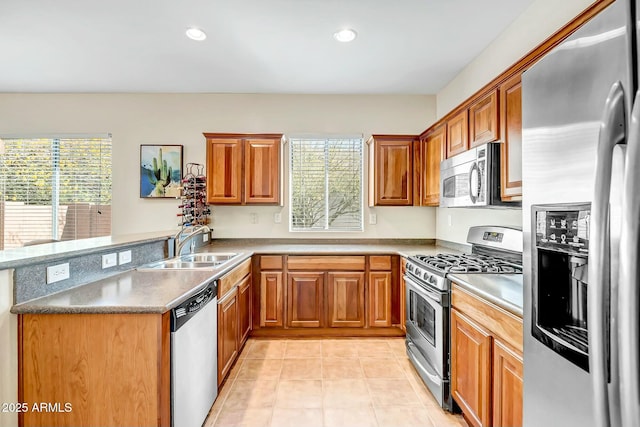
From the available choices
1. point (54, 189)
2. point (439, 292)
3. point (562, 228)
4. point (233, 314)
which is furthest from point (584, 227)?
point (54, 189)

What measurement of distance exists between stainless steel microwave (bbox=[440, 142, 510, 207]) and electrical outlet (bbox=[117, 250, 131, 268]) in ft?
7.79

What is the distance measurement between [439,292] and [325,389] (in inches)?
43.4

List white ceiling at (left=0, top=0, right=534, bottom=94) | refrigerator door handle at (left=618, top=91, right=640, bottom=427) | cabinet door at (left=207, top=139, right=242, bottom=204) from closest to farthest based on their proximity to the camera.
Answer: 1. refrigerator door handle at (left=618, top=91, right=640, bottom=427)
2. white ceiling at (left=0, top=0, right=534, bottom=94)
3. cabinet door at (left=207, top=139, right=242, bottom=204)

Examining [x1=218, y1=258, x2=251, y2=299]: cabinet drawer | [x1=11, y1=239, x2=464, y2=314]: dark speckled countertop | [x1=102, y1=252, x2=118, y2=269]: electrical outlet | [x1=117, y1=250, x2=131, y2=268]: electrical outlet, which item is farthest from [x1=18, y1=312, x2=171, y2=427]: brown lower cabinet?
[x1=218, y1=258, x2=251, y2=299]: cabinet drawer

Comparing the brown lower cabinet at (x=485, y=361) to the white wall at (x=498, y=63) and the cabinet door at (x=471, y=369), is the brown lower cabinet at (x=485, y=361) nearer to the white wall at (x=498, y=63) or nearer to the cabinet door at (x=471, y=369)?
the cabinet door at (x=471, y=369)

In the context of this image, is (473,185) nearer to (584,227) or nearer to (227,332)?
(584,227)

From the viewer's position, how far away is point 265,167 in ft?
11.2

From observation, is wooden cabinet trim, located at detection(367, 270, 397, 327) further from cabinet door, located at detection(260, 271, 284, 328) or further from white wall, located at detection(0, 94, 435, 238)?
cabinet door, located at detection(260, 271, 284, 328)

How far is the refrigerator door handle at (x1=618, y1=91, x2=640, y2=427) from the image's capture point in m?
0.59

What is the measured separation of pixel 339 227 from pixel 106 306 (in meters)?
2.80

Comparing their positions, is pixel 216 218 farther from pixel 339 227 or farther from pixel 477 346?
pixel 477 346

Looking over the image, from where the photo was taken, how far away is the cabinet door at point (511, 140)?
178 cm

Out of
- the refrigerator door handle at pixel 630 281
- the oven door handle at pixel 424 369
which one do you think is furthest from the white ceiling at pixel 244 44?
the oven door handle at pixel 424 369

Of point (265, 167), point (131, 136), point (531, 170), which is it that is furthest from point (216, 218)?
point (531, 170)
